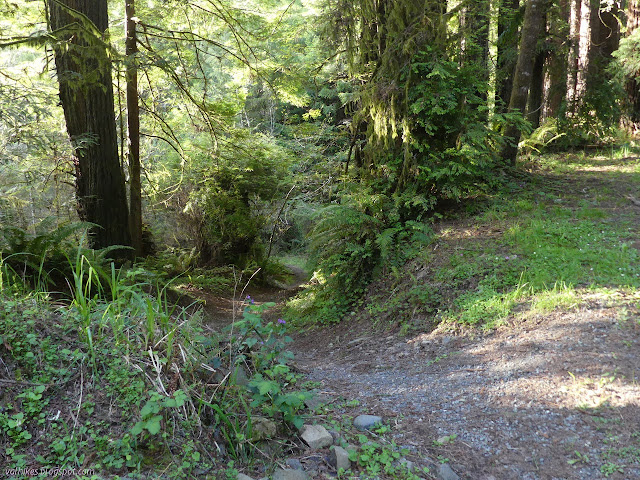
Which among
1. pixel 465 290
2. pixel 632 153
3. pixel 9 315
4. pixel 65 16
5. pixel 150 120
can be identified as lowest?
pixel 465 290

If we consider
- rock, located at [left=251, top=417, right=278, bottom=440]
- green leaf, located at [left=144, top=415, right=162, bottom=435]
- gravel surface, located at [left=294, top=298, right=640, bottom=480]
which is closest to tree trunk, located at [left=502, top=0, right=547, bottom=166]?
gravel surface, located at [left=294, top=298, right=640, bottom=480]

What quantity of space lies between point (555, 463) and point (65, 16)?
7511mm

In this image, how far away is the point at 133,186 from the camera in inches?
343

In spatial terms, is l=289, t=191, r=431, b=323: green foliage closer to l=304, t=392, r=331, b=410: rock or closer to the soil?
the soil

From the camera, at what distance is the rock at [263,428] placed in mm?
2666

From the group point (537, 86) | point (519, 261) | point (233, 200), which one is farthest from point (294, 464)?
point (537, 86)

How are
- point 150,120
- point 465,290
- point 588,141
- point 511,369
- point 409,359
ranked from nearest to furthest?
1. point 511,369
2. point 409,359
3. point 465,290
4. point 150,120
5. point 588,141

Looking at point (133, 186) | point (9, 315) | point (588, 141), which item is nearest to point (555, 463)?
point (9, 315)

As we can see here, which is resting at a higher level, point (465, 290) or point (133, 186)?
point (133, 186)

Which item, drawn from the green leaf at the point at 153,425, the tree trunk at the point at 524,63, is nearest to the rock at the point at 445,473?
the green leaf at the point at 153,425

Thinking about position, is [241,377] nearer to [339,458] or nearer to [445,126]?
[339,458]

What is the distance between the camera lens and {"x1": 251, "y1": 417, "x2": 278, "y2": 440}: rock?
2666 millimetres

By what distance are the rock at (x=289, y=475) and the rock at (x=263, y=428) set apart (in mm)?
243

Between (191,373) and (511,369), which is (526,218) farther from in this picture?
(191,373)
